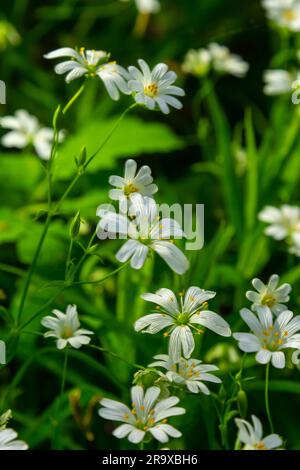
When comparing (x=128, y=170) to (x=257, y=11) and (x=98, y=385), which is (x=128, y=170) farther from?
(x=257, y=11)

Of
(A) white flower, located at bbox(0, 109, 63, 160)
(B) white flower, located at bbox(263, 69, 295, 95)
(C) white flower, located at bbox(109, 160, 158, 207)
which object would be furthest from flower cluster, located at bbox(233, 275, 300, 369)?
(B) white flower, located at bbox(263, 69, 295, 95)

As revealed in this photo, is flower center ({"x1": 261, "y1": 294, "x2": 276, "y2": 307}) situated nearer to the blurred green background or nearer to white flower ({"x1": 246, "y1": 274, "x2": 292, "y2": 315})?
white flower ({"x1": 246, "y1": 274, "x2": 292, "y2": 315})

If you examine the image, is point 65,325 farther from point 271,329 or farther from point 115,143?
point 115,143

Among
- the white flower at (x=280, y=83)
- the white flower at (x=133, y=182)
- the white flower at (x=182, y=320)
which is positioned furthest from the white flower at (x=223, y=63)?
the white flower at (x=182, y=320)

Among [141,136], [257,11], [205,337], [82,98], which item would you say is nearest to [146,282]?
[205,337]

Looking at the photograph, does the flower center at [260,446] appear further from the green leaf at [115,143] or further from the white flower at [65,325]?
the green leaf at [115,143]

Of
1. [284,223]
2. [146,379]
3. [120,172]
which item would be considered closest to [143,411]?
[146,379]
